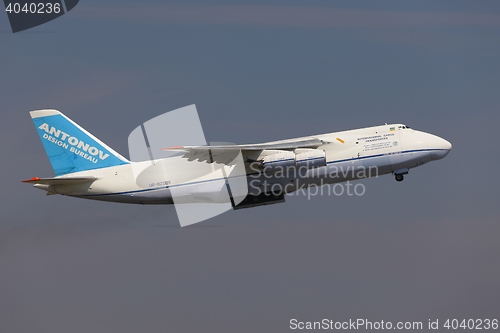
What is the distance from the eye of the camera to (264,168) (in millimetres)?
23297

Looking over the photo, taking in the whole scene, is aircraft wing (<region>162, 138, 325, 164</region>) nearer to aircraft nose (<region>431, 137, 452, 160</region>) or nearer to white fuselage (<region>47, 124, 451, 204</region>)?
white fuselage (<region>47, 124, 451, 204</region>)

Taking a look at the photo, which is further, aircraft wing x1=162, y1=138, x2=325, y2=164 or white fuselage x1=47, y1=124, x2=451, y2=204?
white fuselage x1=47, y1=124, x2=451, y2=204

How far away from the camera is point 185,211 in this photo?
24562 mm

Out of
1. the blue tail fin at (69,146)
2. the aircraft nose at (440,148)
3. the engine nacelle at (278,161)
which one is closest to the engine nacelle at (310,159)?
the engine nacelle at (278,161)

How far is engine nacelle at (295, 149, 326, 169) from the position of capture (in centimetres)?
2308

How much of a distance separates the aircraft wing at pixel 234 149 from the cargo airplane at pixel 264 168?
31 millimetres

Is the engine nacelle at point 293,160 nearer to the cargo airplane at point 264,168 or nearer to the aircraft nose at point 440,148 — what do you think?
the cargo airplane at point 264,168

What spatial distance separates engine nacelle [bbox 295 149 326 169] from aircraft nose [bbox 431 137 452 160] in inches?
149

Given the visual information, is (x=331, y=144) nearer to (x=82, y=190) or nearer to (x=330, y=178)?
(x=330, y=178)

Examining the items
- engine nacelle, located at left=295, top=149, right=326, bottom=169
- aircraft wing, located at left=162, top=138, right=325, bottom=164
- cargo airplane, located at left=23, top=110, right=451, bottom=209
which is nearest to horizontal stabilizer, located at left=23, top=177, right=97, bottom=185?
cargo airplane, located at left=23, top=110, right=451, bottom=209

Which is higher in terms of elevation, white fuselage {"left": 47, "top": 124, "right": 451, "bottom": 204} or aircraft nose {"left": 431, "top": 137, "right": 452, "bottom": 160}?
white fuselage {"left": 47, "top": 124, "right": 451, "bottom": 204}

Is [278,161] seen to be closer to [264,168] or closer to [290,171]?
[264,168]

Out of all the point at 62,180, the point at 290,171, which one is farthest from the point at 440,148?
the point at 62,180

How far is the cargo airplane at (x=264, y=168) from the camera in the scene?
76.4 feet
